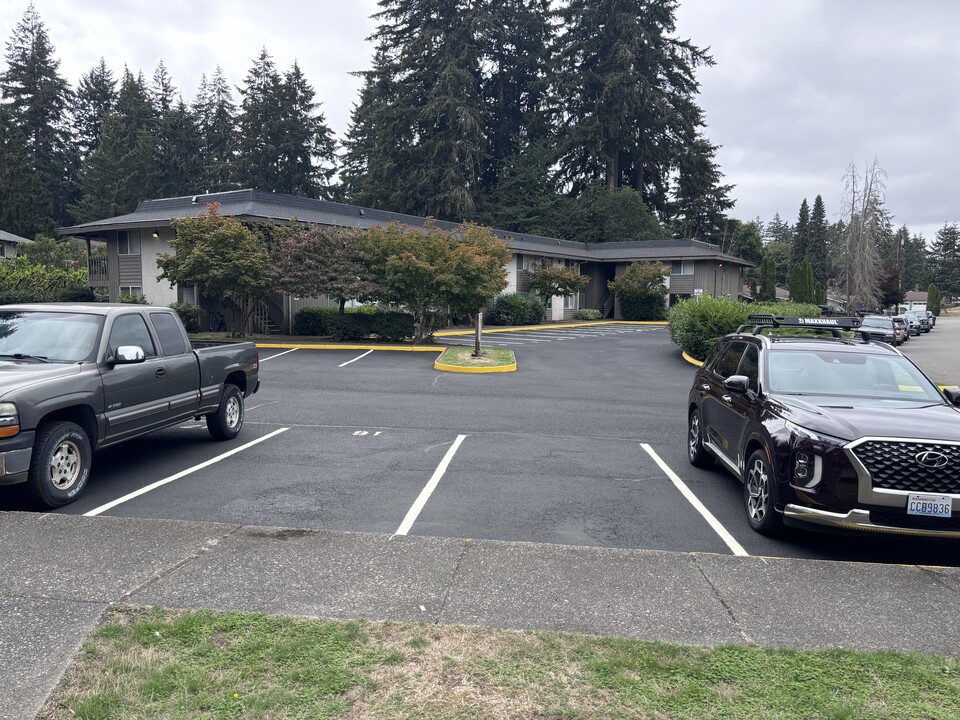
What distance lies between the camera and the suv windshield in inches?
260

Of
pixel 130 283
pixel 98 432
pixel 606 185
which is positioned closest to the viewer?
pixel 98 432

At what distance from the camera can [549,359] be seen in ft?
73.3

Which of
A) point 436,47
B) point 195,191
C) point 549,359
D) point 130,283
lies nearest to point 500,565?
point 549,359

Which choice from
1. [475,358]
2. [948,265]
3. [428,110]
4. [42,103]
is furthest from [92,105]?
[948,265]

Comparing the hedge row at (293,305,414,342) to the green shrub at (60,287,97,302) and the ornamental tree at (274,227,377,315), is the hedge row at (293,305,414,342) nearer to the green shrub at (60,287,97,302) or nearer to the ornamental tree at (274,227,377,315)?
the ornamental tree at (274,227,377,315)

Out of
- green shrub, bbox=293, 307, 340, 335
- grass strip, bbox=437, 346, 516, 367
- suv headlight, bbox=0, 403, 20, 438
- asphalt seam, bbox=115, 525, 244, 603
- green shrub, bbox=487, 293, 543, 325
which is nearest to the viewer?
asphalt seam, bbox=115, 525, 244, 603

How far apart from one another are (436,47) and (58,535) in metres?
59.6

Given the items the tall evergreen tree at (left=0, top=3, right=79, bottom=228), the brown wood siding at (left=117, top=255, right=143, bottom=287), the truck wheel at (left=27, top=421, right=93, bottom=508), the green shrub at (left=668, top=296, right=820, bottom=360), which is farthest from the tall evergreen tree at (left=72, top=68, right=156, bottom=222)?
the truck wheel at (left=27, top=421, right=93, bottom=508)

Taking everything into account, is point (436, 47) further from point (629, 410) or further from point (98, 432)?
point (98, 432)

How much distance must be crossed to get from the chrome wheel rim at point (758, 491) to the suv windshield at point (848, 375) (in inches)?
35.0

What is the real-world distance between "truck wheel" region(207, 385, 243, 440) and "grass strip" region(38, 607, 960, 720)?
5.66m

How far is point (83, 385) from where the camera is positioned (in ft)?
21.7

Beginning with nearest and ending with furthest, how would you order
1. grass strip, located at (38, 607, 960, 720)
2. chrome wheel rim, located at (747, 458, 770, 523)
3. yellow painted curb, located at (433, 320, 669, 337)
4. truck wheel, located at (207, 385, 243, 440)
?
grass strip, located at (38, 607, 960, 720), chrome wheel rim, located at (747, 458, 770, 523), truck wheel, located at (207, 385, 243, 440), yellow painted curb, located at (433, 320, 669, 337)

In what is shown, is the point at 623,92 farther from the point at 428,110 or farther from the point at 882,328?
the point at 882,328
